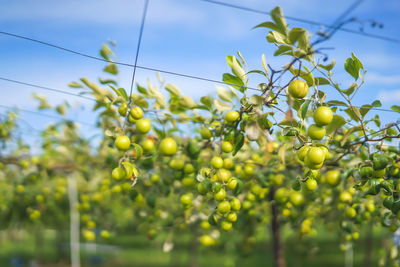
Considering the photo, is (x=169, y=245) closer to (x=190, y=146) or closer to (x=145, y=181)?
(x=145, y=181)

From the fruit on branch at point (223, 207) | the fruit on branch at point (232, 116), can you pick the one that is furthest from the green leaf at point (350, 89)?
the fruit on branch at point (223, 207)

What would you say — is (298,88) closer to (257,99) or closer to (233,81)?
(257,99)

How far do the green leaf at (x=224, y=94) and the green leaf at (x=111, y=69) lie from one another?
72 cm

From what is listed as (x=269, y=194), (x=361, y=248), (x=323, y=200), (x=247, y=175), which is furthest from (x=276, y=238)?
(x=361, y=248)

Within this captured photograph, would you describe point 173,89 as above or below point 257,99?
above

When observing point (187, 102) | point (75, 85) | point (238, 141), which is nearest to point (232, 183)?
point (238, 141)

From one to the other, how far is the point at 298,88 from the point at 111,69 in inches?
49.6

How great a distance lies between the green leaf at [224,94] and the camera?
198 centimetres

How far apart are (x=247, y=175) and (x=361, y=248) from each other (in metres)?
15.1

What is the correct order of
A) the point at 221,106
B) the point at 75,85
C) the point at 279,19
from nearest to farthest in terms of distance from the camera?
1. the point at 279,19
2. the point at 221,106
3. the point at 75,85

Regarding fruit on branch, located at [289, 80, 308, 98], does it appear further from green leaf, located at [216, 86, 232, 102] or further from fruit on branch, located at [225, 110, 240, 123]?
green leaf, located at [216, 86, 232, 102]

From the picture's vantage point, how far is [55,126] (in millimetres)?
4348

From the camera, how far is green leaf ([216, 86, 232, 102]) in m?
1.98

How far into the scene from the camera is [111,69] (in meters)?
2.04
